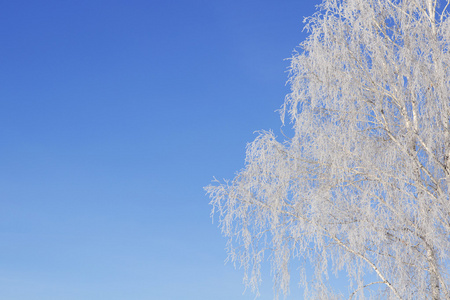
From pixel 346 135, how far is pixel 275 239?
1.75 metres

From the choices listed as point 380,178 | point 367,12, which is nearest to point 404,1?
point 367,12

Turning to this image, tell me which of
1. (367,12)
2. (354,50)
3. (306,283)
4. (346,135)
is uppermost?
(367,12)

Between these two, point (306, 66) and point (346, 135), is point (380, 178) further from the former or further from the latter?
point (306, 66)

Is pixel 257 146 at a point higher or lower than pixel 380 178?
higher

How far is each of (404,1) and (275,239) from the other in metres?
3.93

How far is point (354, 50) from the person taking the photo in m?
7.87

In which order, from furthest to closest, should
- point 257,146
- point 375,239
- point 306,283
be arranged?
point 257,146 < point 306,283 < point 375,239

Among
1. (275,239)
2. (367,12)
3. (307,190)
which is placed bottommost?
(275,239)

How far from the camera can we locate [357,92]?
763cm

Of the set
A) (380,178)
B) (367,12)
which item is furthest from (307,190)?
(367,12)

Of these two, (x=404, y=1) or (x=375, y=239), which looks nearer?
(x=375, y=239)

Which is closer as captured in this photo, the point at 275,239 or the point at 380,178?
the point at 380,178

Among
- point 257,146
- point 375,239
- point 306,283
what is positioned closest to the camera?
point 375,239

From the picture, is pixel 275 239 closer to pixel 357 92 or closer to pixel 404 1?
pixel 357 92
